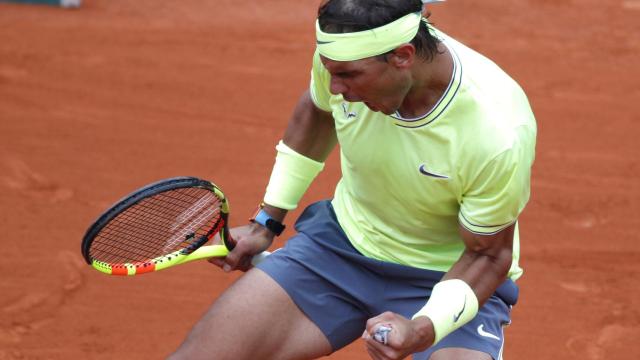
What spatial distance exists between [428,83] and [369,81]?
0.74 ft

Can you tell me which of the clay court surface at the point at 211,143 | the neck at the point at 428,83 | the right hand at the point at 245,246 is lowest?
the clay court surface at the point at 211,143

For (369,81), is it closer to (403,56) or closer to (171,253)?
(403,56)

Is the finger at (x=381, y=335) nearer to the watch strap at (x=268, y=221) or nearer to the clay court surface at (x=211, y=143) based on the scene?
the clay court surface at (x=211, y=143)

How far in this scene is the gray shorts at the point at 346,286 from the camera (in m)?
4.23

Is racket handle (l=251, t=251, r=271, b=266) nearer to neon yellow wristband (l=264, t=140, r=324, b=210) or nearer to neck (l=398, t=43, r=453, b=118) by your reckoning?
neon yellow wristband (l=264, t=140, r=324, b=210)

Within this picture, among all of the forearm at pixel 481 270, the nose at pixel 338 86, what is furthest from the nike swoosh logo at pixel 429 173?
the nose at pixel 338 86

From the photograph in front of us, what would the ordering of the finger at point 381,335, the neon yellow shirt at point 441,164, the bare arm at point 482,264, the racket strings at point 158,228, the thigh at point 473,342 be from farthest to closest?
the racket strings at point 158,228 < the thigh at point 473,342 < the bare arm at point 482,264 < the neon yellow shirt at point 441,164 < the finger at point 381,335

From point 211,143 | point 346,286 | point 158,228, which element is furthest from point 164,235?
point 211,143

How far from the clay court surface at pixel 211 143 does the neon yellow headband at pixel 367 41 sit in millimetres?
1059

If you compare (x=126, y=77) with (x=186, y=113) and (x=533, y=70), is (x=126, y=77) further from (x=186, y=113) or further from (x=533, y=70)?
(x=533, y=70)

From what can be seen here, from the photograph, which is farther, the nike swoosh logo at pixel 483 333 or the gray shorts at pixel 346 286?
the gray shorts at pixel 346 286

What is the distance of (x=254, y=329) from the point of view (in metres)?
4.10

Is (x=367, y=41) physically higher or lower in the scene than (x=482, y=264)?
higher


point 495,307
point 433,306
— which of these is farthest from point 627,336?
point 433,306
